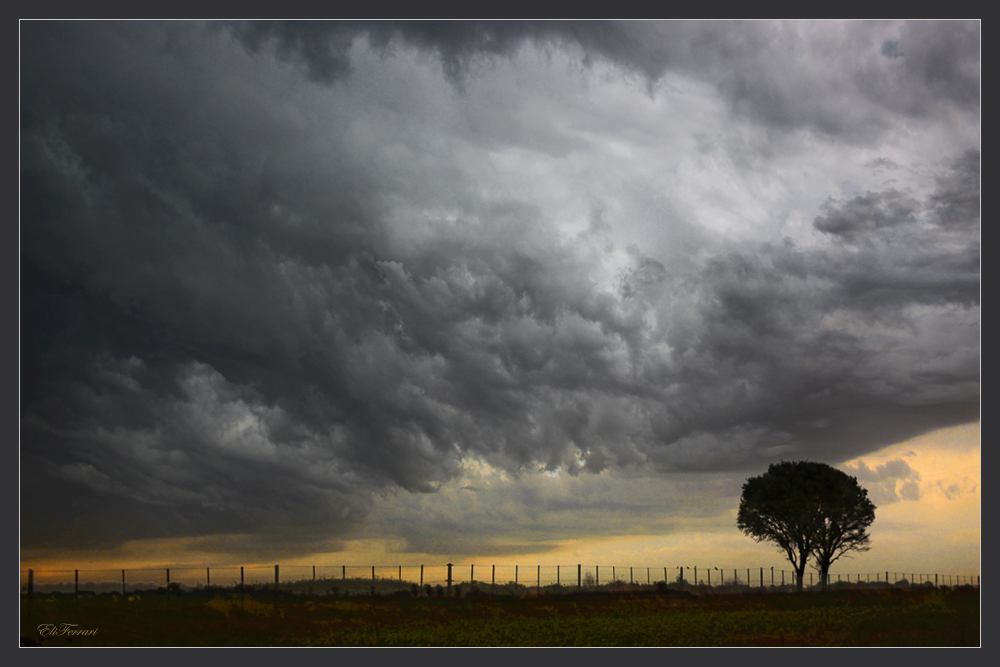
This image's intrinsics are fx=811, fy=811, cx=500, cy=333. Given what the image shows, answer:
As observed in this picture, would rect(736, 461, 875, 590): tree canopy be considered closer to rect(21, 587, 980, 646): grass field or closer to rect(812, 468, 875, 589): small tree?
rect(812, 468, 875, 589): small tree

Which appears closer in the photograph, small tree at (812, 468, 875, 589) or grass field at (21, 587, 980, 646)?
grass field at (21, 587, 980, 646)

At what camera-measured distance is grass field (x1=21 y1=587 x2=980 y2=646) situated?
109 feet

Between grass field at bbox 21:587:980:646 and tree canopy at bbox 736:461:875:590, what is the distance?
75.3ft

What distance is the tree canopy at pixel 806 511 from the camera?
65.9 metres

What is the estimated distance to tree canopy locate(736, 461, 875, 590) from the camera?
65.9 meters

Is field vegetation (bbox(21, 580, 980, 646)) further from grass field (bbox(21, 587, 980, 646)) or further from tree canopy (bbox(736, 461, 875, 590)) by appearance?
tree canopy (bbox(736, 461, 875, 590))

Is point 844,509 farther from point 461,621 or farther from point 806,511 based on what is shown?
point 461,621

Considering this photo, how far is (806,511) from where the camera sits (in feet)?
219

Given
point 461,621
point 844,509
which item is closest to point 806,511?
point 844,509

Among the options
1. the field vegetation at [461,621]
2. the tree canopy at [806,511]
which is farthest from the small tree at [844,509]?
the field vegetation at [461,621]

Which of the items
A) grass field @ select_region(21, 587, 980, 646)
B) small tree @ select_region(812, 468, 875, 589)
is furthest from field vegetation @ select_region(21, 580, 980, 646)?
small tree @ select_region(812, 468, 875, 589)

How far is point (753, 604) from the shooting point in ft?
155

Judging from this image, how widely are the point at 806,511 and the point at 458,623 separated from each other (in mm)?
40875

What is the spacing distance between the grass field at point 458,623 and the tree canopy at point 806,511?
2295 cm
